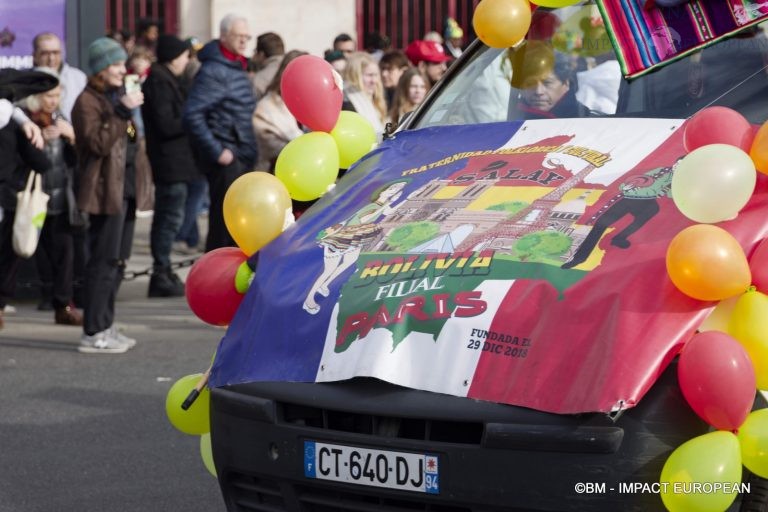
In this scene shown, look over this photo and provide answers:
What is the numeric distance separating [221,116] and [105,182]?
1749 millimetres

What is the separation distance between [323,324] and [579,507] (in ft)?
3.33

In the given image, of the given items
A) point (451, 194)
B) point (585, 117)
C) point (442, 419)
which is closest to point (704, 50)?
point (585, 117)

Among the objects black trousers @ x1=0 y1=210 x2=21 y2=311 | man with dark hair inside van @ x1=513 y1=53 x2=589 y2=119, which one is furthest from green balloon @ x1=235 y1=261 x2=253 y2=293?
black trousers @ x1=0 y1=210 x2=21 y2=311

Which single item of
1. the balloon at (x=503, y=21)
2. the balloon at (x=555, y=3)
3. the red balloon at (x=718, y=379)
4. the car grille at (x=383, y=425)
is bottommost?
the car grille at (x=383, y=425)

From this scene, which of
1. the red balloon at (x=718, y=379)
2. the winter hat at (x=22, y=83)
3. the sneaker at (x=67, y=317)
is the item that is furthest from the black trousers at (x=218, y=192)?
the red balloon at (x=718, y=379)

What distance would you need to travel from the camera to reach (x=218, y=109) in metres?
11.3

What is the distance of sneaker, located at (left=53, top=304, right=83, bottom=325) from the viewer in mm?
11023

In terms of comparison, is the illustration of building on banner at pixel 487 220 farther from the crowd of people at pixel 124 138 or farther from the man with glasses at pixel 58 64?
the man with glasses at pixel 58 64

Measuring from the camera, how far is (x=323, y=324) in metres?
4.65

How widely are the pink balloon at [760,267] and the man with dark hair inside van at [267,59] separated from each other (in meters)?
8.35

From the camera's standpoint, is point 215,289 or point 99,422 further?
point 99,422

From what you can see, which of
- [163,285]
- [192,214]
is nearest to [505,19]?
[163,285]

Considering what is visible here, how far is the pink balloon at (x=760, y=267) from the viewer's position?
424 centimetres

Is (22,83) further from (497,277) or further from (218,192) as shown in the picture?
(497,277)
